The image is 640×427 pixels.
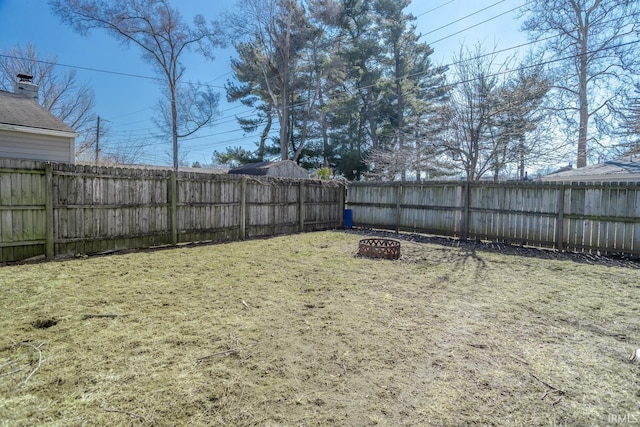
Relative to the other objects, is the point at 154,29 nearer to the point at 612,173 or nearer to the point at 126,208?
the point at 126,208

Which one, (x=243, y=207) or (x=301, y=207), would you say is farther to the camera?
(x=301, y=207)

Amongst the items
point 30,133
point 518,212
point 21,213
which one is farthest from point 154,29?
point 518,212

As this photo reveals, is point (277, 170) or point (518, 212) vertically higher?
point (277, 170)

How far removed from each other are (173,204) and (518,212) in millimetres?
7991

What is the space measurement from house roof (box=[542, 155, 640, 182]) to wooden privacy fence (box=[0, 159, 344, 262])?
9502mm

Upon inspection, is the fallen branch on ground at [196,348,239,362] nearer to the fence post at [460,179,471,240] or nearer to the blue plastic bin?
the fence post at [460,179,471,240]

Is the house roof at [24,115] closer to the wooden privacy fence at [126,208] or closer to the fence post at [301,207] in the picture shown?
the wooden privacy fence at [126,208]

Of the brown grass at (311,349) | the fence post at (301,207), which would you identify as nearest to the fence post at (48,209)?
the brown grass at (311,349)

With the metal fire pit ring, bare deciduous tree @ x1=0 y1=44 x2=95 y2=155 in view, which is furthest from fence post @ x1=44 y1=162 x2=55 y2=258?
bare deciduous tree @ x1=0 y1=44 x2=95 y2=155

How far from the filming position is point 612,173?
1010 centimetres

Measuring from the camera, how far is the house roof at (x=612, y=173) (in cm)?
976

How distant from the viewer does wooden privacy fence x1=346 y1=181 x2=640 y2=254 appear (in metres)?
6.68

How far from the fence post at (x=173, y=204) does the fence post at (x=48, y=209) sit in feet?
6.60

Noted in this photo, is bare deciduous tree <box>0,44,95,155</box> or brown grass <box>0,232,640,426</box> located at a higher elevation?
bare deciduous tree <box>0,44,95,155</box>
